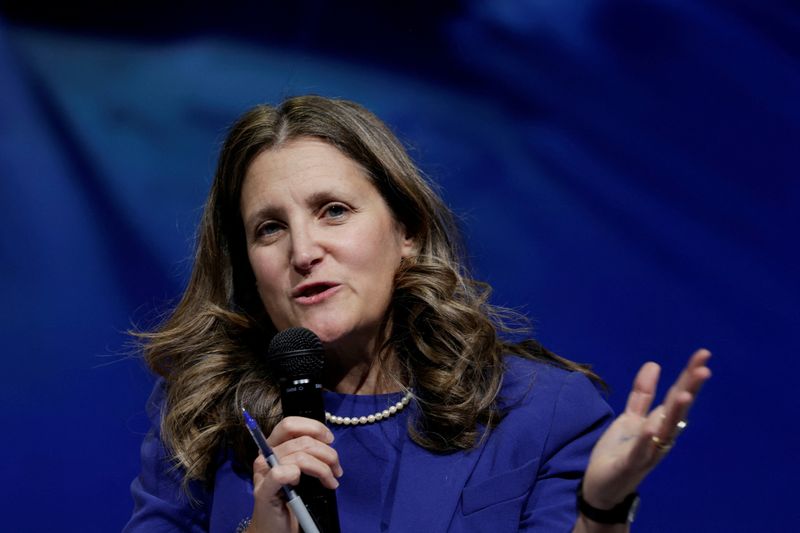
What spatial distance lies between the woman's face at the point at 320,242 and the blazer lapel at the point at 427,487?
0.84 feet

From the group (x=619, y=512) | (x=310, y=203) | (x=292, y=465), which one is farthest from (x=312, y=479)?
(x=310, y=203)

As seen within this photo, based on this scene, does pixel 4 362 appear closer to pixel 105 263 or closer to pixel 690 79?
pixel 105 263

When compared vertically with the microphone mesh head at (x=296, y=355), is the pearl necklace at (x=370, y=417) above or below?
below

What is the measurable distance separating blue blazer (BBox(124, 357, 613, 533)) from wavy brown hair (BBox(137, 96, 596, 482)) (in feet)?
0.13

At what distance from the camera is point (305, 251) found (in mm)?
1812

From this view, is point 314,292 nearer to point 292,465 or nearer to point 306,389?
point 306,389

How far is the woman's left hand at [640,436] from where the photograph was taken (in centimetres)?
123

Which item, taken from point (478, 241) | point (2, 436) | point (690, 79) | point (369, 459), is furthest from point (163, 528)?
point (690, 79)

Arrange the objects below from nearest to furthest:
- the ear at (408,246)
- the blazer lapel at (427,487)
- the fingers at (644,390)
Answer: the fingers at (644,390)
the blazer lapel at (427,487)
the ear at (408,246)

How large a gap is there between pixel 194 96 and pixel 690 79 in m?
1.11

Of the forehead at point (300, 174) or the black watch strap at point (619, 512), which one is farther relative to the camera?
the forehead at point (300, 174)

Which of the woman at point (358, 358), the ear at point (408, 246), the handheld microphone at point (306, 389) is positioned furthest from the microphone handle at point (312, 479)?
the ear at point (408, 246)

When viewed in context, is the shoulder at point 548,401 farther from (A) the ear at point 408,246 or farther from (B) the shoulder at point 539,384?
(A) the ear at point 408,246

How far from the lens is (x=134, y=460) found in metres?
2.33
